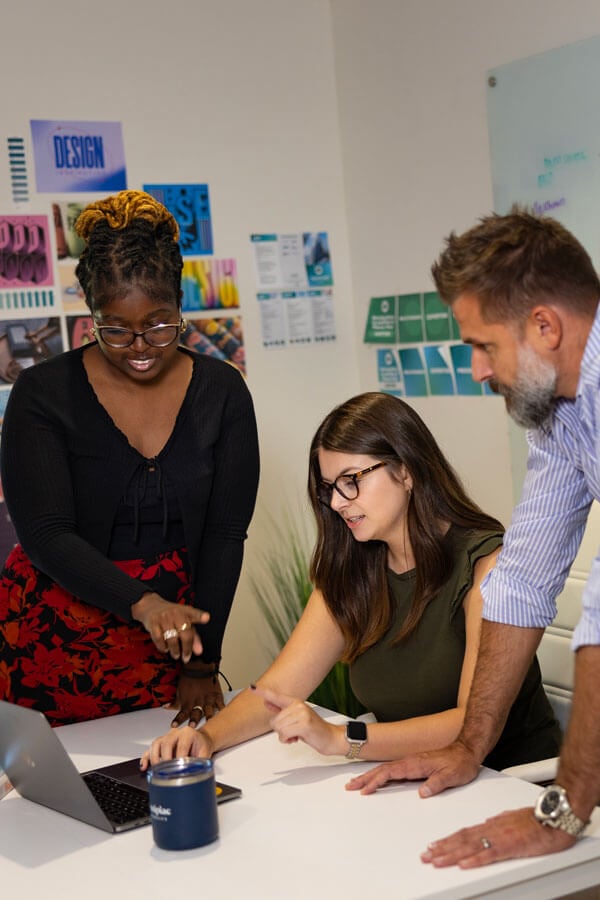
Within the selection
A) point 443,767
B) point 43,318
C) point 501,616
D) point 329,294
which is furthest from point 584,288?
point 329,294

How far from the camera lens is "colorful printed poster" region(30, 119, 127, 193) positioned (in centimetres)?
379

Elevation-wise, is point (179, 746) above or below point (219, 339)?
below

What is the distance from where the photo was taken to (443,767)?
1765 millimetres

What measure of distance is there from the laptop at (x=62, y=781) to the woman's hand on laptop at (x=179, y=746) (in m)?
0.04

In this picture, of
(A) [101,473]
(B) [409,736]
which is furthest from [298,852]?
(A) [101,473]

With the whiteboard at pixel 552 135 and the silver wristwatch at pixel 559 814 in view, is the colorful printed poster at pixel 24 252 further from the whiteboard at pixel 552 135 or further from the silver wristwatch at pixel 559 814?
the silver wristwatch at pixel 559 814

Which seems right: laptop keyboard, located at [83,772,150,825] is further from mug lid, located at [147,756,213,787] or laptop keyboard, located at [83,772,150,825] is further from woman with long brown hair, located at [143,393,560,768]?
woman with long brown hair, located at [143,393,560,768]

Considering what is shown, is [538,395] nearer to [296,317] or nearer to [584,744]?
[584,744]

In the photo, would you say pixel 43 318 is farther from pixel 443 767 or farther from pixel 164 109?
pixel 443 767

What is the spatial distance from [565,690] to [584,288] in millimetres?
1038

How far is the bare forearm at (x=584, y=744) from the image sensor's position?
59.4 inches

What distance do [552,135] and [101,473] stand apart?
1750 millimetres

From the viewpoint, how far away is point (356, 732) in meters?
1.91

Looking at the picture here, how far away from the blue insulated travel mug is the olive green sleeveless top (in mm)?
660
